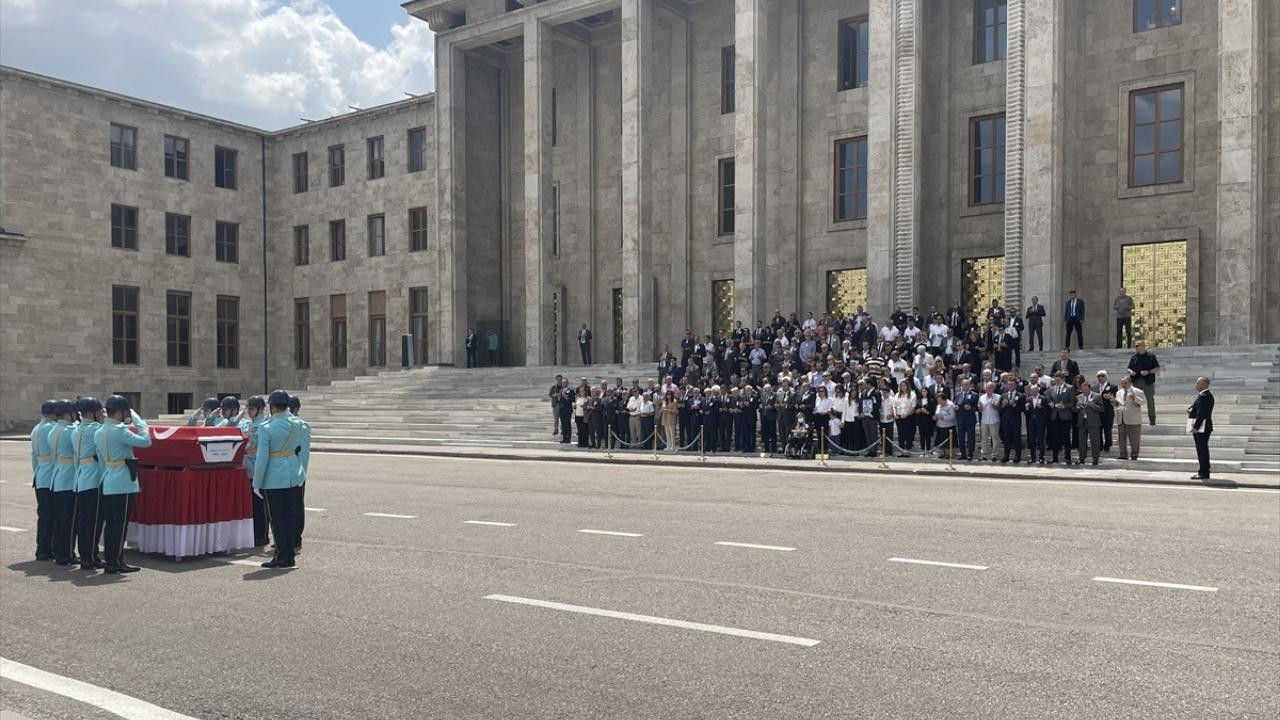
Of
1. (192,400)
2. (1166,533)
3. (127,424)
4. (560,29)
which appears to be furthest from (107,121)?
(1166,533)

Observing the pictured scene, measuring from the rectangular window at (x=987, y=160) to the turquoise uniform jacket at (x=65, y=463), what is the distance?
27972 millimetres

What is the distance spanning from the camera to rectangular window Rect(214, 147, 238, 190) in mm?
49625

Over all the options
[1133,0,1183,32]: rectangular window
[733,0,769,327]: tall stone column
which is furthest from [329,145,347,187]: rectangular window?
[1133,0,1183,32]: rectangular window

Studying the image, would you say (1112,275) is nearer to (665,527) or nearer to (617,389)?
(617,389)

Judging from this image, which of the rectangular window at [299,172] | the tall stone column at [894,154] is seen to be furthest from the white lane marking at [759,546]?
the rectangular window at [299,172]

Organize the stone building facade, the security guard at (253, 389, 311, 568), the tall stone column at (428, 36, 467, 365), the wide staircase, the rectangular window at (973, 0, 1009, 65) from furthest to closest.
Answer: the tall stone column at (428, 36, 467, 365)
the rectangular window at (973, 0, 1009, 65)
the stone building facade
the wide staircase
the security guard at (253, 389, 311, 568)

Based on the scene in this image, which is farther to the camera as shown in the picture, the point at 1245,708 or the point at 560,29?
the point at 560,29

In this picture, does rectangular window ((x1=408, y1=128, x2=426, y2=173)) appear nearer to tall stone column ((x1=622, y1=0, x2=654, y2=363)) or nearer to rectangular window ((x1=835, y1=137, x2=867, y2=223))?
tall stone column ((x1=622, y1=0, x2=654, y2=363))

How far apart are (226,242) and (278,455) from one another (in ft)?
141

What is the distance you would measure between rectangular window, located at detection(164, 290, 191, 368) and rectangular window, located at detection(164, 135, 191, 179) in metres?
5.29

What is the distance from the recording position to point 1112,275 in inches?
1201

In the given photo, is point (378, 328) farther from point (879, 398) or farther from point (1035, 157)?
point (879, 398)

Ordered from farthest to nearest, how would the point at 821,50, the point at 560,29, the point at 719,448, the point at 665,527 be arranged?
the point at 560,29 < the point at 821,50 < the point at 719,448 < the point at 665,527

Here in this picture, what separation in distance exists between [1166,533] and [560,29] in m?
34.7
